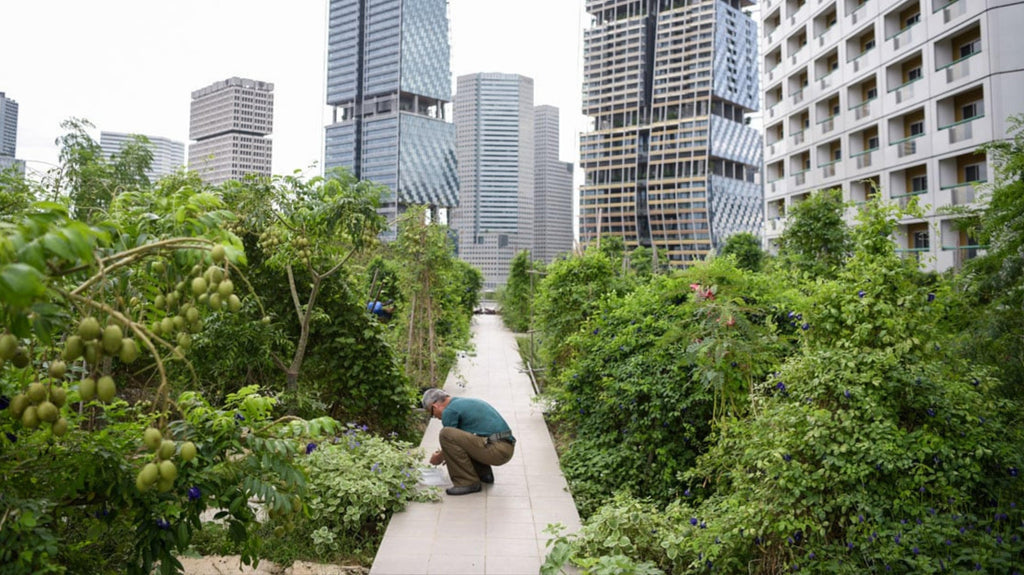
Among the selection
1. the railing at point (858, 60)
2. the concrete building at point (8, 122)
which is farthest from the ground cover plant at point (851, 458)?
the concrete building at point (8, 122)

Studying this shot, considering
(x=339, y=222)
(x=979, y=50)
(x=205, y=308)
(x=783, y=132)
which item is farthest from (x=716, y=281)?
(x=783, y=132)

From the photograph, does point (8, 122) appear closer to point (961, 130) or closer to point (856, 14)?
point (856, 14)

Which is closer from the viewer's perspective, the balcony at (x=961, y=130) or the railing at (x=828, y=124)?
the balcony at (x=961, y=130)

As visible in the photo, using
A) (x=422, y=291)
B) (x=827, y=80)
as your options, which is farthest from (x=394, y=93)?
(x=422, y=291)

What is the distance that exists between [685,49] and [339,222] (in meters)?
93.4

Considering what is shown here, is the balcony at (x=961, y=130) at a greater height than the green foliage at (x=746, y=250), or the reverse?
the balcony at (x=961, y=130)

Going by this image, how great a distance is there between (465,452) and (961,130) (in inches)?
812

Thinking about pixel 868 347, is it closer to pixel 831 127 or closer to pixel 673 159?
pixel 831 127

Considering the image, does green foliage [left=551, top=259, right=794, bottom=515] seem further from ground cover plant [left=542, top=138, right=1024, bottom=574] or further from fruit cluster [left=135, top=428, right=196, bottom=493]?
fruit cluster [left=135, top=428, right=196, bottom=493]

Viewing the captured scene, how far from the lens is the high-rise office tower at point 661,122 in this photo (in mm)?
89312

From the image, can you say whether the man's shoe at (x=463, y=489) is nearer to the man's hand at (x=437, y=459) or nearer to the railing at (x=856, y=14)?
the man's hand at (x=437, y=459)

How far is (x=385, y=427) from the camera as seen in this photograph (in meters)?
7.51

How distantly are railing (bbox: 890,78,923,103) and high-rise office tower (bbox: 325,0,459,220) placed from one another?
272 feet

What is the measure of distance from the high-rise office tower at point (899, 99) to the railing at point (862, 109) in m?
0.04
